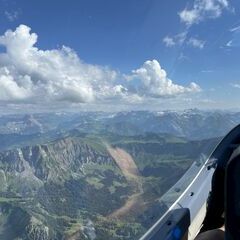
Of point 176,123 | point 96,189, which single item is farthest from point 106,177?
point 176,123

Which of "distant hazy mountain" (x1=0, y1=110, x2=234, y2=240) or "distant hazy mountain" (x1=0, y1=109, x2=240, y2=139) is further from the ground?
"distant hazy mountain" (x1=0, y1=109, x2=240, y2=139)

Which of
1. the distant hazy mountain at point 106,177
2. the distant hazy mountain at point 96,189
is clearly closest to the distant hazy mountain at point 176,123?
the distant hazy mountain at point 106,177

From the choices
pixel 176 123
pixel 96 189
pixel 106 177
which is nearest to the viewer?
pixel 96 189

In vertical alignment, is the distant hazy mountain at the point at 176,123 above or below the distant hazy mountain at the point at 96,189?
above

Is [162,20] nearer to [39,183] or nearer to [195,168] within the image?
[195,168]

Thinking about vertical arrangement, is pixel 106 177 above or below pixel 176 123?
below

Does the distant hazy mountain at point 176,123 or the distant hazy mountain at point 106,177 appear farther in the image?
the distant hazy mountain at point 176,123

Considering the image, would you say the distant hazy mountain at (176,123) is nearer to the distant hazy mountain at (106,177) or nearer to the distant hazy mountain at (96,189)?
the distant hazy mountain at (106,177)

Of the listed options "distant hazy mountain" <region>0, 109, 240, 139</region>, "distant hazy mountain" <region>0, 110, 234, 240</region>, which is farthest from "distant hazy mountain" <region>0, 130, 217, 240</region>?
"distant hazy mountain" <region>0, 109, 240, 139</region>

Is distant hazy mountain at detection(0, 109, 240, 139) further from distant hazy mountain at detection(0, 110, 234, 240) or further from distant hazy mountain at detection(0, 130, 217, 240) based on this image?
distant hazy mountain at detection(0, 130, 217, 240)

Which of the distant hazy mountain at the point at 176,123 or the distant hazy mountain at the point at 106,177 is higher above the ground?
the distant hazy mountain at the point at 176,123

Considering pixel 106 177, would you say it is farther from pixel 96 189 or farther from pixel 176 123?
pixel 176 123

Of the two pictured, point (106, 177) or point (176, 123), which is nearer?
point (106, 177)
